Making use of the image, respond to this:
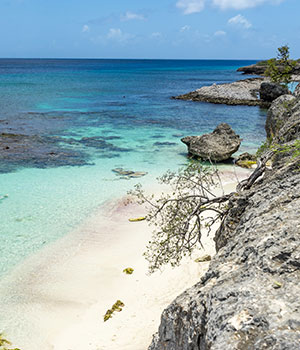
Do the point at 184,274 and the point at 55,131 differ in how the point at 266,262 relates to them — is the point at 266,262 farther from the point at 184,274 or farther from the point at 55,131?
the point at 55,131

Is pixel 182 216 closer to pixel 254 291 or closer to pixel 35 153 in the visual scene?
pixel 254 291

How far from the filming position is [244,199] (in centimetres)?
686

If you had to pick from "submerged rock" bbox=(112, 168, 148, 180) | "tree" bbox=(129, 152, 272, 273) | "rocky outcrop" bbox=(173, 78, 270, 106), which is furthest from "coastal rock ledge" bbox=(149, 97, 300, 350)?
"rocky outcrop" bbox=(173, 78, 270, 106)

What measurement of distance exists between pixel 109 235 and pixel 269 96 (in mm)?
48327

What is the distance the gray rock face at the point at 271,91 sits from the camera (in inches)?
2188

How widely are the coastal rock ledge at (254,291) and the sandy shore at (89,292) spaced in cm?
405

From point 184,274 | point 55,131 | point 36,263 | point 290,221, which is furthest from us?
point 55,131

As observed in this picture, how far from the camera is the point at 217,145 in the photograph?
80.8ft

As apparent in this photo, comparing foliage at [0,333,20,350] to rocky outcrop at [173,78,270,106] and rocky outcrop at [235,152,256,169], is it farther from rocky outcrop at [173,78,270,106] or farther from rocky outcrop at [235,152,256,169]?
rocky outcrop at [173,78,270,106]

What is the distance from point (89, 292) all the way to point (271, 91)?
52.1 m

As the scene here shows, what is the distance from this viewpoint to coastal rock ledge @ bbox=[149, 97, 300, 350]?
3.48 meters

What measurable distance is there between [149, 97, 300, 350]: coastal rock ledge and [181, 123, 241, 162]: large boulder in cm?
1809

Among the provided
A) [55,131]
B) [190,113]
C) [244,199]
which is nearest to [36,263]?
[244,199]

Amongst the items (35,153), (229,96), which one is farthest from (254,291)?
(229,96)
